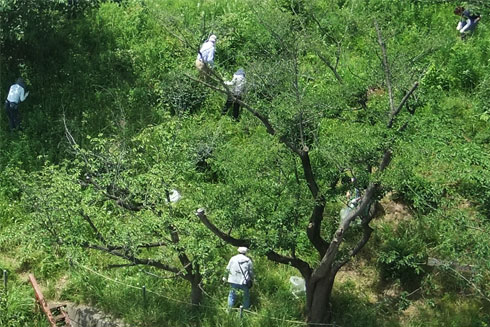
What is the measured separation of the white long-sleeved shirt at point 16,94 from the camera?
1600 centimetres

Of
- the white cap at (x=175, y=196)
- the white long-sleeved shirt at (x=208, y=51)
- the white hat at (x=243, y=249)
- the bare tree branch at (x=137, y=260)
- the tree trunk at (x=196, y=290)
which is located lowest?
the tree trunk at (x=196, y=290)

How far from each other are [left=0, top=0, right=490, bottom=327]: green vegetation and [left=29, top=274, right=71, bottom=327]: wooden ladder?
25 centimetres

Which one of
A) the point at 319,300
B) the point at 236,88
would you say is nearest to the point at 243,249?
the point at 319,300

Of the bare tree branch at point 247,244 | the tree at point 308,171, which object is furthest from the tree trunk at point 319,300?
the bare tree branch at point 247,244

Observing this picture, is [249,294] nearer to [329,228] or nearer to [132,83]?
[329,228]

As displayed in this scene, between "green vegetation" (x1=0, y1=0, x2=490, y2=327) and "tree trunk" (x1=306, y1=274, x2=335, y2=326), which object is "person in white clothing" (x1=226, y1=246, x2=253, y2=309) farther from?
"tree trunk" (x1=306, y1=274, x2=335, y2=326)

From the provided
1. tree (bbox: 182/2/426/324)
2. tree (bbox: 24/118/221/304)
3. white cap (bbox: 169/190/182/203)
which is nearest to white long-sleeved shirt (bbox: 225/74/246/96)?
tree (bbox: 182/2/426/324)

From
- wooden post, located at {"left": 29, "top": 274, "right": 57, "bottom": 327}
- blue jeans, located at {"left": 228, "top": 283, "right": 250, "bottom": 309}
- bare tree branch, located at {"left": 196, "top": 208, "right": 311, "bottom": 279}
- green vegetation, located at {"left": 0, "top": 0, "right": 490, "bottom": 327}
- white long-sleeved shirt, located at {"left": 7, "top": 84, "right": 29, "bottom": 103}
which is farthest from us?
white long-sleeved shirt, located at {"left": 7, "top": 84, "right": 29, "bottom": 103}

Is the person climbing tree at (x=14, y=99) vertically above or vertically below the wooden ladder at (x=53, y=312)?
above

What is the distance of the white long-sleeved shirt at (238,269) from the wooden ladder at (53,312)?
9.82 feet

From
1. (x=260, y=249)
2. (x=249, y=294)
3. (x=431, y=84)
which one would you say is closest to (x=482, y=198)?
(x=260, y=249)

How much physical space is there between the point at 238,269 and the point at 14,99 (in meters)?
7.27

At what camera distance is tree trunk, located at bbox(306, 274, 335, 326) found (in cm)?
1155

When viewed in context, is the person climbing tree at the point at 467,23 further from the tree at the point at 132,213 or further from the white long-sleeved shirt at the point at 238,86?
the tree at the point at 132,213
